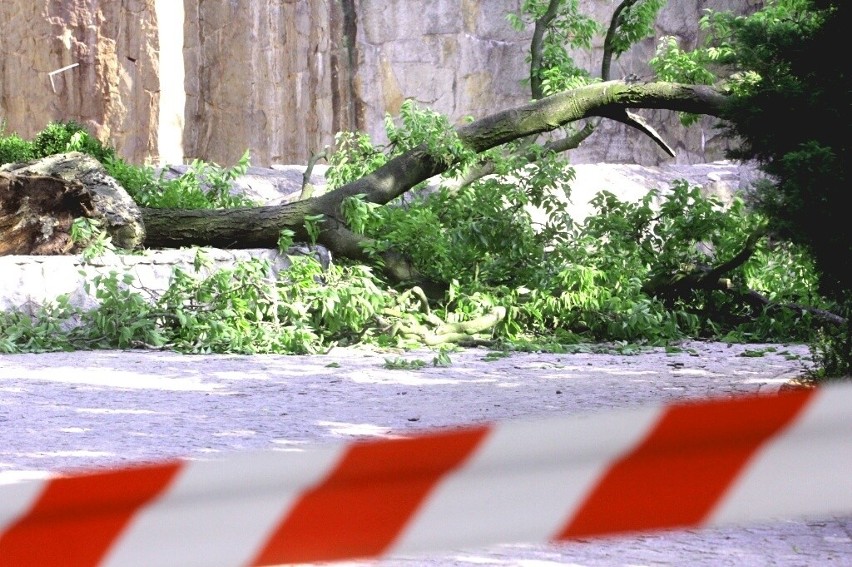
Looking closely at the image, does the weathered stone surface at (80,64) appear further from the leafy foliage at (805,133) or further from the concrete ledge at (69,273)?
the leafy foliage at (805,133)

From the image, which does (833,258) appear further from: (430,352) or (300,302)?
(300,302)

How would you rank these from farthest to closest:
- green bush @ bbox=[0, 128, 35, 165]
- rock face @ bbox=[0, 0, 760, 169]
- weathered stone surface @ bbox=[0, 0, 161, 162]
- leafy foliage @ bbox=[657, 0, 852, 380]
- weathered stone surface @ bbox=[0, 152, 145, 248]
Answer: rock face @ bbox=[0, 0, 760, 169]
weathered stone surface @ bbox=[0, 0, 161, 162]
green bush @ bbox=[0, 128, 35, 165]
weathered stone surface @ bbox=[0, 152, 145, 248]
leafy foliage @ bbox=[657, 0, 852, 380]

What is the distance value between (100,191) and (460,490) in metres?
8.90

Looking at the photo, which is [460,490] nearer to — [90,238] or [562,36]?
[90,238]

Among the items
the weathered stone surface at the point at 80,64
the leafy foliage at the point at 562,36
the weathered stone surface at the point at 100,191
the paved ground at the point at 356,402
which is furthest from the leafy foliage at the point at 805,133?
the weathered stone surface at the point at 80,64

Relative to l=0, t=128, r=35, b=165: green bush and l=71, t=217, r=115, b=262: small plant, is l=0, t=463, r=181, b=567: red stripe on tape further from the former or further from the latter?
l=0, t=128, r=35, b=165: green bush

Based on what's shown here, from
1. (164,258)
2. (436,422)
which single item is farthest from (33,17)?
(436,422)

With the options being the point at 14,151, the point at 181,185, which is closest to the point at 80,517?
the point at 181,185

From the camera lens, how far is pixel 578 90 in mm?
10023

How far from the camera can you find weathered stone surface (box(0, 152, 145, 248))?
30.5ft

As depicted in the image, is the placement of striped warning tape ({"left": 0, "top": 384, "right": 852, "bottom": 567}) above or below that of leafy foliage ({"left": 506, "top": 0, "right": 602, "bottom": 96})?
below

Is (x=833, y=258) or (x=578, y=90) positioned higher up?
(x=578, y=90)

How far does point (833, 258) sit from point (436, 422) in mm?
1799

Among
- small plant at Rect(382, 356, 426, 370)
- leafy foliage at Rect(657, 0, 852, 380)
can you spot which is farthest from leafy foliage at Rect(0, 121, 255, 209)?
leafy foliage at Rect(657, 0, 852, 380)
